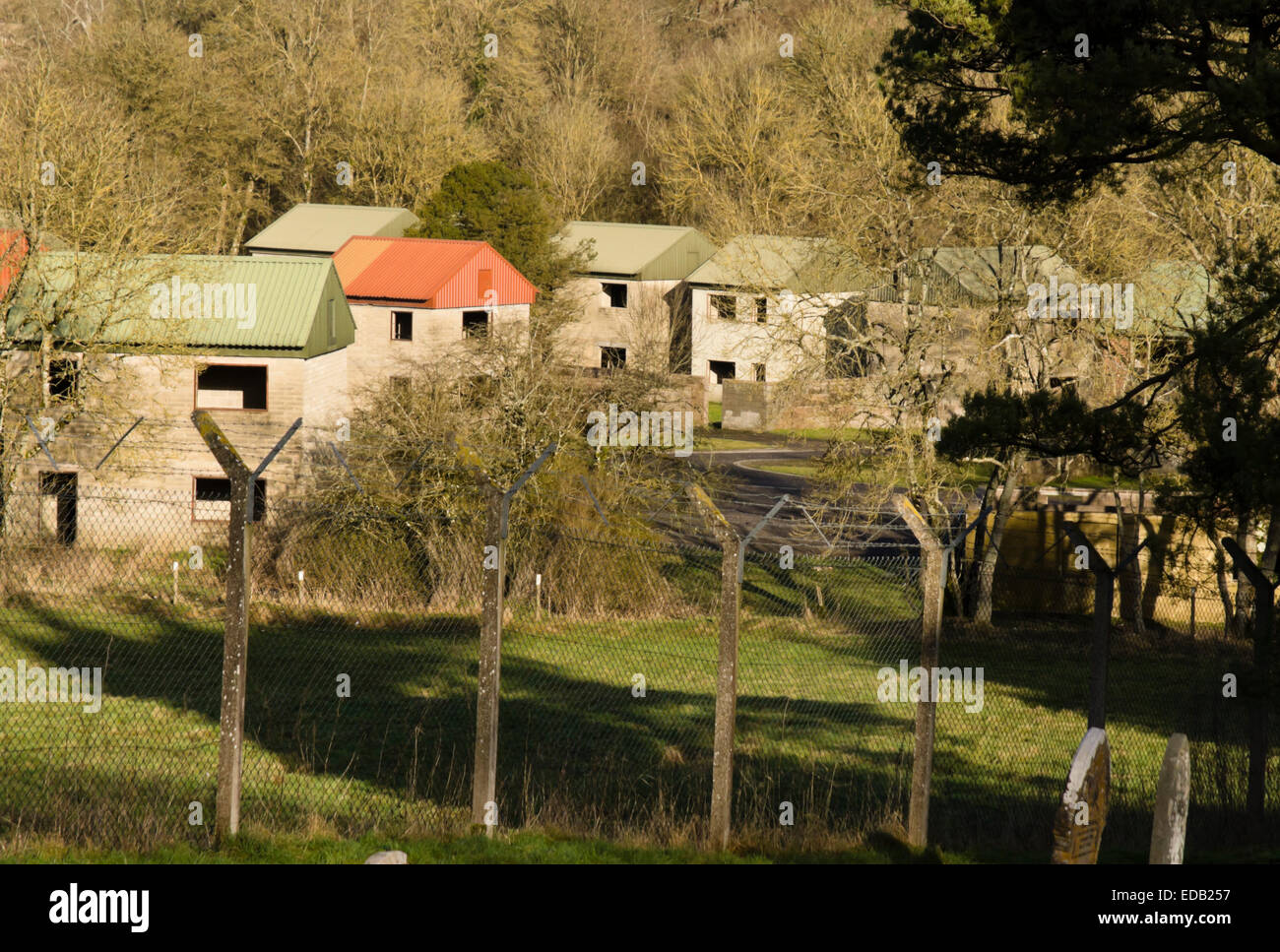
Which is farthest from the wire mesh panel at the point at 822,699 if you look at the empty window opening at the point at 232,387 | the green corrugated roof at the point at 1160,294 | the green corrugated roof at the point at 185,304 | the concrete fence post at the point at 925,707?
the empty window opening at the point at 232,387

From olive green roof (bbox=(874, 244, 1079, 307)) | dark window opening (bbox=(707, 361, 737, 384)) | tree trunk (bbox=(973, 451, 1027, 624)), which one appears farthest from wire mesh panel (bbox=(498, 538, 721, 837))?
dark window opening (bbox=(707, 361, 737, 384))

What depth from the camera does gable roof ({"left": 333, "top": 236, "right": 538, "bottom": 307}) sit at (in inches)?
1841

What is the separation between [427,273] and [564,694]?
108 ft

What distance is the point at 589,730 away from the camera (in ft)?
48.6

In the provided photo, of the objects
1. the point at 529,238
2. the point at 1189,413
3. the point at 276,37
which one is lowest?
the point at 1189,413

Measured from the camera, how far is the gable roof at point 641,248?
196 ft

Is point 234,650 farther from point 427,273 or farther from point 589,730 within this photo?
point 427,273

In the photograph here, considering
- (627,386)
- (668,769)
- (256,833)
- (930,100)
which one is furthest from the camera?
(627,386)

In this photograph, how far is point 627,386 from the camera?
30.2 meters

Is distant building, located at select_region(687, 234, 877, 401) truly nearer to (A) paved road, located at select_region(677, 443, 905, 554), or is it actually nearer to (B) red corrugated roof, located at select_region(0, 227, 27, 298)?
(A) paved road, located at select_region(677, 443, 905, 554)

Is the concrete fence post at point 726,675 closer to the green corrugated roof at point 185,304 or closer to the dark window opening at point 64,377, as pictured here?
the green corrugated roof at point 185,304

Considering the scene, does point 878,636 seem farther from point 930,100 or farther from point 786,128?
point 786,128

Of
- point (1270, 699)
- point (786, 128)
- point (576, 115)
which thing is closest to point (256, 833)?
point (1270, 699)

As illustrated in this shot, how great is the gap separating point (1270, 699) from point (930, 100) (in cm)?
737
